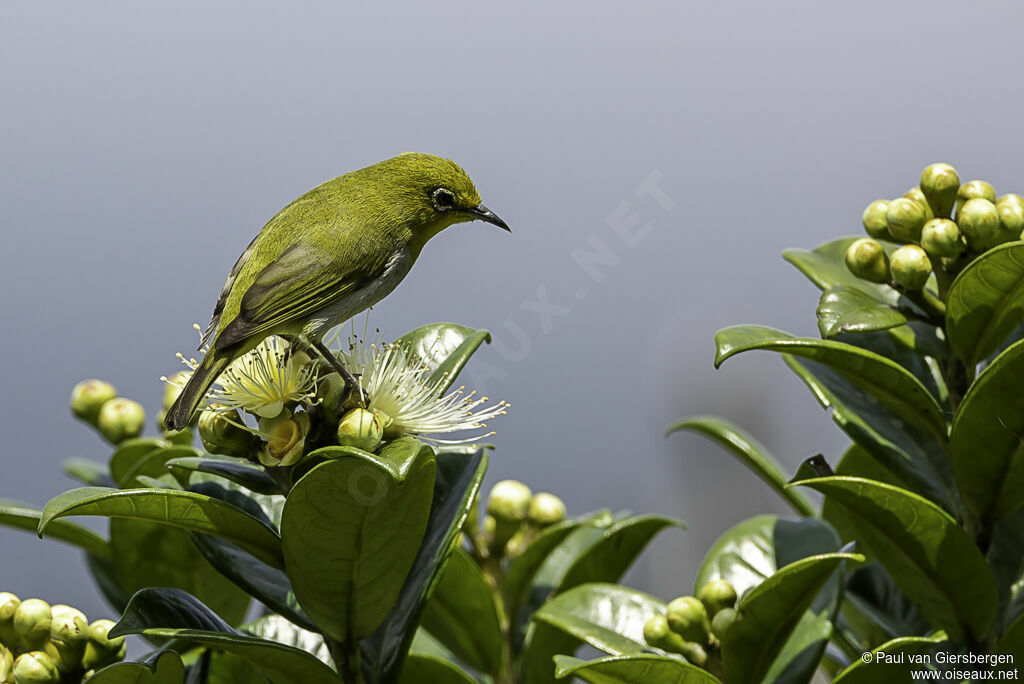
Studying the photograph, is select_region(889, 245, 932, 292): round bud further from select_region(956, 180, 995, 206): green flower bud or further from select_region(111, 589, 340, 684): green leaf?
select_region(111, 589, 340, 684): green leaf

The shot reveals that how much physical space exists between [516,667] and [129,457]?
0.97m

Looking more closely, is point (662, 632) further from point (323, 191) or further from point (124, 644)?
point (323, 191)

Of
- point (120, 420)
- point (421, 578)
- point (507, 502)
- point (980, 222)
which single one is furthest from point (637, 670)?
point (120, 420)

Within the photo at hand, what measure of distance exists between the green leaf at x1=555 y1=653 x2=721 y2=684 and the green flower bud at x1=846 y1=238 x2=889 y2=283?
2.48 ft

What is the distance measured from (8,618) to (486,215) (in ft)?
3.95

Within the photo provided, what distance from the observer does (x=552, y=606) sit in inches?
73.2

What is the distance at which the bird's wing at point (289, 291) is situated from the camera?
1.76 meters

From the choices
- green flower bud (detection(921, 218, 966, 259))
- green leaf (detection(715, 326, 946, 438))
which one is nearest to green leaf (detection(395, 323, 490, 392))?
green leaf (detection(715, 326, 946, 438))

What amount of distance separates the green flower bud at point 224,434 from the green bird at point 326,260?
0.06m

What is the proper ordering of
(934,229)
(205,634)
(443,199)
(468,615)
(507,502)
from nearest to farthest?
(205,634) < (934,229) < (468,615) < (443,199) < (507,502)

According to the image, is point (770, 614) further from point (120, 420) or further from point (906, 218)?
point (120, 420)

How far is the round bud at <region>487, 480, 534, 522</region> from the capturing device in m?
2.25

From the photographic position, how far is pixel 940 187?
174 cm

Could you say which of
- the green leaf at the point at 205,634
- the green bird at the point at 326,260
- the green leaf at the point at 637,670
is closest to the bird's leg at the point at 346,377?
the green bird at the point at 326,260
